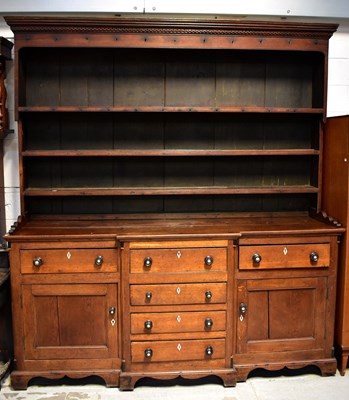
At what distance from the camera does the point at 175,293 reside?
8.54 ft

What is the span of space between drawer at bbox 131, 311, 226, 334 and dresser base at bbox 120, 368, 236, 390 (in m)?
0.26

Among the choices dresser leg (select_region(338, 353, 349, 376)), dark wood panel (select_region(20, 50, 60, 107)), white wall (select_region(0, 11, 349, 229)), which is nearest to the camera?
dresser leg (select_region(338, 353, 349, 376))

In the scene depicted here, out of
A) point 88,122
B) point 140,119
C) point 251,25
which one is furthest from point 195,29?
point 88,122

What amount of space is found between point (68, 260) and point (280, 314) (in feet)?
4.42

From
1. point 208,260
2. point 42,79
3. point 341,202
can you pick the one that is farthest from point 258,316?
point 42,79

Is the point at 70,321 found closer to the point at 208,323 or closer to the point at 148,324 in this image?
the point at 148,324

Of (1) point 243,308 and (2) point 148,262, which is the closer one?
(2) point 148,262

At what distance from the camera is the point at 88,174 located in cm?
303

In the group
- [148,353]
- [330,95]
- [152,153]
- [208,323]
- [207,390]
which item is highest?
[330,95]

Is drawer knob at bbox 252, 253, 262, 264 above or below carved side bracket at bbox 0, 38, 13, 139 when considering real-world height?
below

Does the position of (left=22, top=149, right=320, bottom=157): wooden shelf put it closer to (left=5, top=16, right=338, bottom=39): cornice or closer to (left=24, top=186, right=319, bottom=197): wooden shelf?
(left=24, top=186, right=319, bottom=197): wooden shelf

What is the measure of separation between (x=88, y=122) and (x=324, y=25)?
5.45 feet

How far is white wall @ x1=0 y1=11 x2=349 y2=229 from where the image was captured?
3.04 metres

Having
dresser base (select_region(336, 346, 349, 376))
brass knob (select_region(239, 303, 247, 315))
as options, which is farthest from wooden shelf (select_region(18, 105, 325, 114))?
dresser base (select_region(336, 346, 349, 376))
